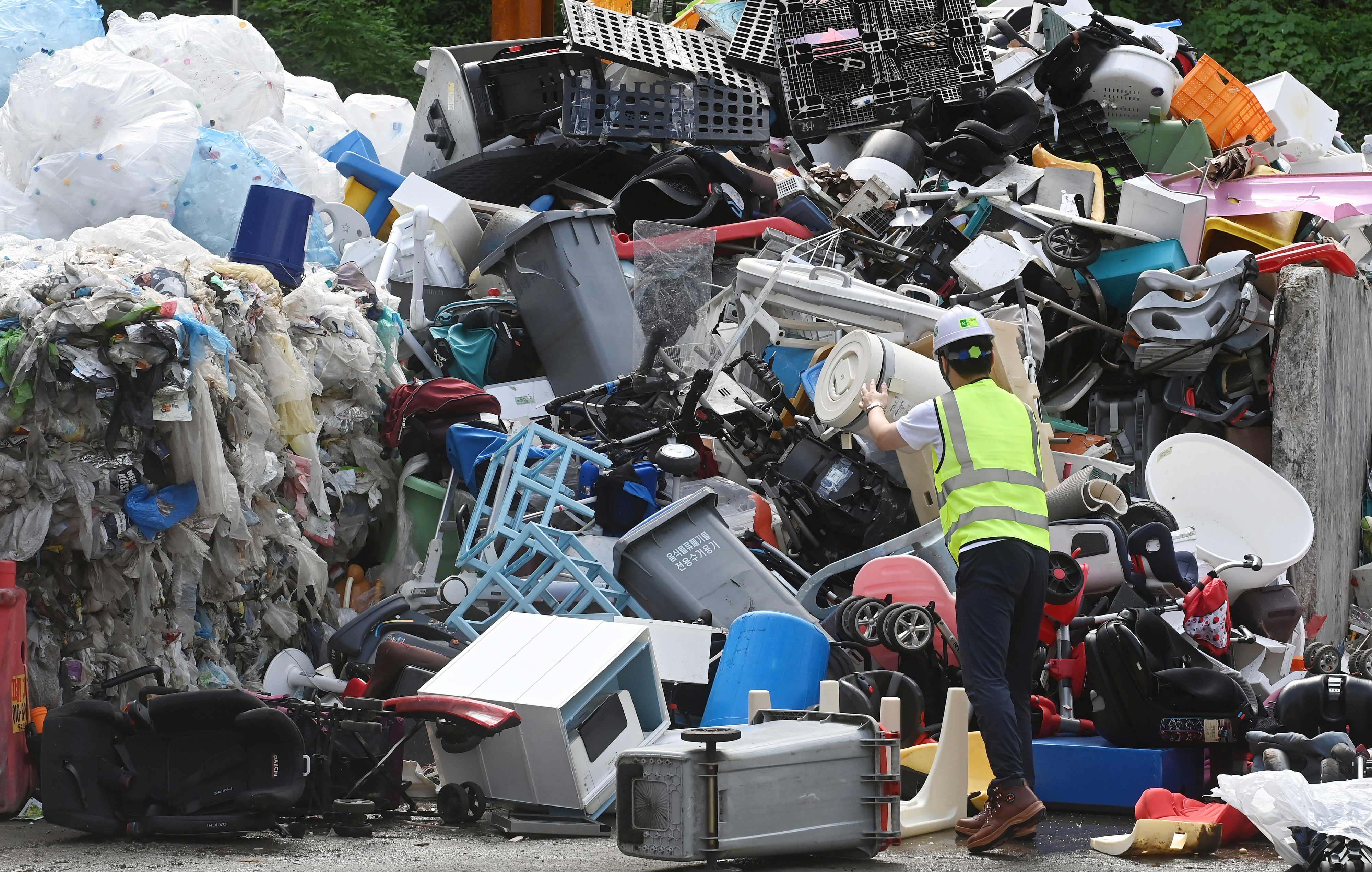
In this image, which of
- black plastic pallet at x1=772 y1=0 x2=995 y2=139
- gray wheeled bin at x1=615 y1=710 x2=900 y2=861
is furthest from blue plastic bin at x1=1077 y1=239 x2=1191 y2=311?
gray wheeled bin at x1=615 y1=710 x2=900 y2=861

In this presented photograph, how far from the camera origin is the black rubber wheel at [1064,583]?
484 cm

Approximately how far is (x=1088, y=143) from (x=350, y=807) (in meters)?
6.96

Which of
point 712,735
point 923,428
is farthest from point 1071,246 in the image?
point 712,735

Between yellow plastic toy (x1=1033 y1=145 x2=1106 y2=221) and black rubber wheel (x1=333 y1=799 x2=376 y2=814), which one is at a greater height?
yellow plastic toy (x1=1033 y1=145 x2=1106 y2=221)

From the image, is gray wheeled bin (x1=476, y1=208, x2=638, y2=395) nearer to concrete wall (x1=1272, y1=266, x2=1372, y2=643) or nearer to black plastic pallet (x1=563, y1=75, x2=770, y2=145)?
black plastic pallet (x1=563, y1=75, x2=770, y2=145)

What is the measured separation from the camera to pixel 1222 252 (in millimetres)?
8008

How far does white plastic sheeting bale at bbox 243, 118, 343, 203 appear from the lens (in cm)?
750

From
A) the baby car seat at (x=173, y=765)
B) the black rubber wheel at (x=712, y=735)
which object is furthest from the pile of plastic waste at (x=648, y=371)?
the baby car seat at (x=173, y=765)

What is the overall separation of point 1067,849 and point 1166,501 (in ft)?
9.45

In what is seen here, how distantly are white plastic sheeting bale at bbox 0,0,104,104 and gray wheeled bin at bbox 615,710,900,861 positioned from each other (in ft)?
18.8

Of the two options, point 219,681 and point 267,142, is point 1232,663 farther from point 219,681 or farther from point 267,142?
point 267,142

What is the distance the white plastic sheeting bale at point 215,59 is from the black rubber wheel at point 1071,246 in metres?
4.36

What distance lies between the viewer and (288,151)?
7.60 meters

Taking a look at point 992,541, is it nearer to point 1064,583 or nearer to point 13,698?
point 1064,583
